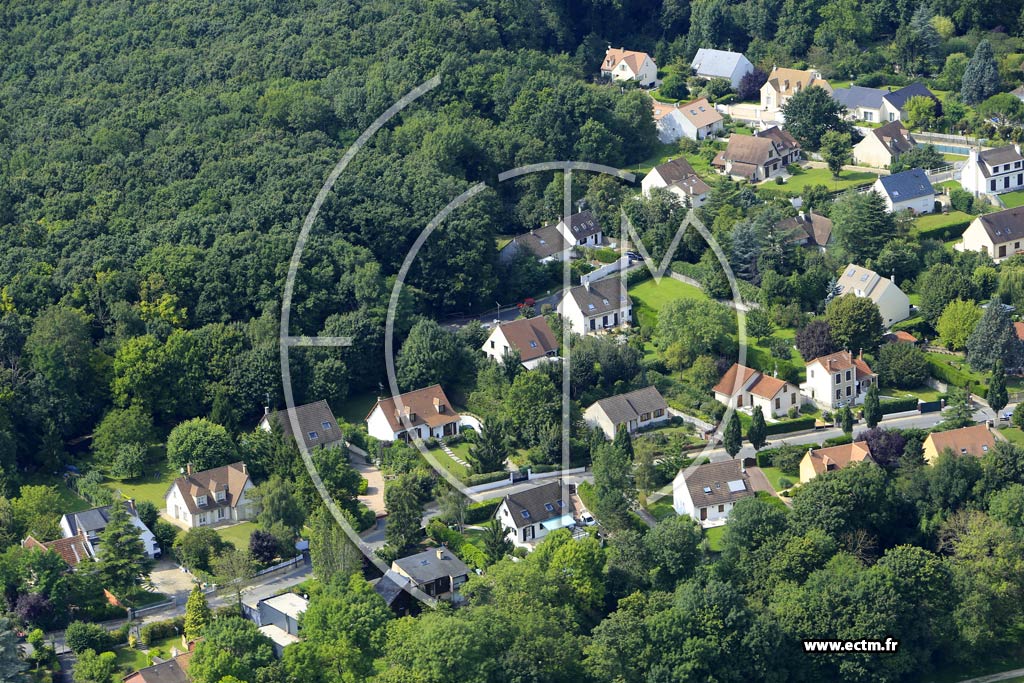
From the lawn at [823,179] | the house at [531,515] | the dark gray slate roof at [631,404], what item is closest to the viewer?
the house at [531,515]

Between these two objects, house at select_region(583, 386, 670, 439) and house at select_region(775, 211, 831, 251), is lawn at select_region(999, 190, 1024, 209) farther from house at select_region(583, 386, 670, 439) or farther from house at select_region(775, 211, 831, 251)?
house at select_region(583, 386, 670, 439)

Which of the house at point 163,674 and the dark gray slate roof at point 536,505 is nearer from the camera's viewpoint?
the house at point 163,674

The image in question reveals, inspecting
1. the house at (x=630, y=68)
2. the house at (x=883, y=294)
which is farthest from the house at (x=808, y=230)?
the house at (x=630, y=68)

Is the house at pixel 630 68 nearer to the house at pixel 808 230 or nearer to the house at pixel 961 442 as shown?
the house at pixel 808 230

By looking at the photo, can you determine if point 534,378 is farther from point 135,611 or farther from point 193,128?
point 193,128

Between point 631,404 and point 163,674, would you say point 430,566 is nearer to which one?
point 163,674

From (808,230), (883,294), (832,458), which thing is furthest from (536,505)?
(808,230)

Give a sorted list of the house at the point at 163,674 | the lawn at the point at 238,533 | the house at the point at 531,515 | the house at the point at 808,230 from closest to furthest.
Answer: the house at the point at 163,674 → the house at the point at 531,515 → the lawn at the point at 238,533 → the house at the point at 808,230

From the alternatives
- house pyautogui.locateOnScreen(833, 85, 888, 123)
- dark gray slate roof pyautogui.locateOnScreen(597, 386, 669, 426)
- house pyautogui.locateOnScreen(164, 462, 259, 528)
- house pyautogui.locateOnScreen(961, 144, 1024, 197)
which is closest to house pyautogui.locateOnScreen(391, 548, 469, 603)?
house pyautogui.locateOnScreen(164, 462, 259, 528)
